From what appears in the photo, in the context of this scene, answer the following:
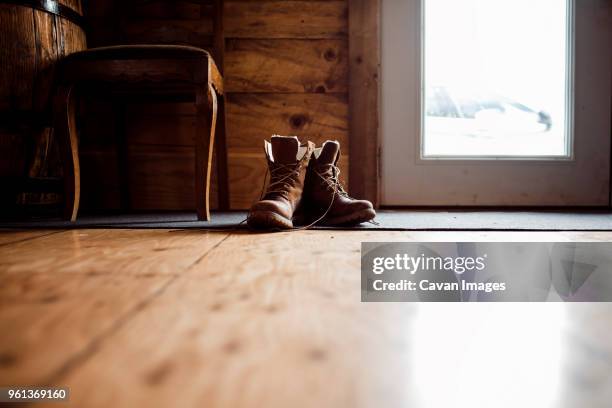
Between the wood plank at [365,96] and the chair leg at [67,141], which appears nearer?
the chair leg at [67,141]

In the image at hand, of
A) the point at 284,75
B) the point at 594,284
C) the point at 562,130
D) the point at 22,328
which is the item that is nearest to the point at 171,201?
the point at 284,75

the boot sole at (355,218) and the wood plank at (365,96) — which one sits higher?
the wood plank at (365,96)

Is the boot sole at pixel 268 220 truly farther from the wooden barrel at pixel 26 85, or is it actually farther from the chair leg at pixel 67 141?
the wooden barrel at pixel 26 85

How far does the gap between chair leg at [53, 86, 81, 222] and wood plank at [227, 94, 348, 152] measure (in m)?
0.61

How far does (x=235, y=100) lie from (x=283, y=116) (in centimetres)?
21

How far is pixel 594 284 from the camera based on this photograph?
0.54 m

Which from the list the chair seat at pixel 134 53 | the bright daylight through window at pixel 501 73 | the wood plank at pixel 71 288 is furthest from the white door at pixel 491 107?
the wood plank at pixel 71 288

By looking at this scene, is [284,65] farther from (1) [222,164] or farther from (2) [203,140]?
(2) [203,140]

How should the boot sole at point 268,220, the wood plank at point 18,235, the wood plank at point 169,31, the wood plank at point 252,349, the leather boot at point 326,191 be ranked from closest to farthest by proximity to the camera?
the wood plank at point 252,349
the wood plank at point 18,235
the boot sole at point 268,220
the leather boot at point 326,191
the wood plank at point 169,31

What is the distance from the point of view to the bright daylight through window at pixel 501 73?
5.57 feet

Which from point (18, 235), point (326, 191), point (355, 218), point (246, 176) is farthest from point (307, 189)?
point (18, 235)

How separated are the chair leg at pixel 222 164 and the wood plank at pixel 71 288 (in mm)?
750

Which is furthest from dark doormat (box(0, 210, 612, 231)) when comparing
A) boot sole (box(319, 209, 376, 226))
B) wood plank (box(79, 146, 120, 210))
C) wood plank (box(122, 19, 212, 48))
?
wood plank (box(122, 19, 212, 48))

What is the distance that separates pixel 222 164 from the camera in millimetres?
1702
